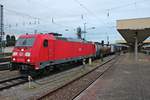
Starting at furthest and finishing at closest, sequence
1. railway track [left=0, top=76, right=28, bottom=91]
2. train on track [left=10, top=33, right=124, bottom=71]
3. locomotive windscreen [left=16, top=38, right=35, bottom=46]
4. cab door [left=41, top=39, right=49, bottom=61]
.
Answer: cab door [left=41, top=39, right=49, bottom=61] < locomotive windscreen [left=16, top=38, right=35, bottom=46] < train on track [left=10, top=33, right=124, bottom=71] < railway track [left=0, top=76, right=28, bottom=91]

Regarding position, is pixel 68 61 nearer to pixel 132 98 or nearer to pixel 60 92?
pixel 60 92

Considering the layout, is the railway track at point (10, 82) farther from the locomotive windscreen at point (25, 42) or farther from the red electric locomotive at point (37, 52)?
the locomotive windscreen at point (25, 42)

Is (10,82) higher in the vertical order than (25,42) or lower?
lower

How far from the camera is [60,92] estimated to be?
1084cm

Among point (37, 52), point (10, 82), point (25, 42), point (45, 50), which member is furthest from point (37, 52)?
point (10, 82)

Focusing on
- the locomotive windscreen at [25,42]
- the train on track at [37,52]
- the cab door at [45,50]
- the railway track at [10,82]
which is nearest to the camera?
the railway track at [10,82]

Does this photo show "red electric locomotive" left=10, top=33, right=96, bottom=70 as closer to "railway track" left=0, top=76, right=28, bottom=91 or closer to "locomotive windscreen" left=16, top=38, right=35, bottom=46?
"locomotive windscreen" left=16, top=38, right=35, bottom=46

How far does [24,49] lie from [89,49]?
662 inches

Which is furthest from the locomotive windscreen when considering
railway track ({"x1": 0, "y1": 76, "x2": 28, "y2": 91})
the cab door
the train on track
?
railway track ({"x1": 0, "y1": 76, "x2": 28, "y2": 91})

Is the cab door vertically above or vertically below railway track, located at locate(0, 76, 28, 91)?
above

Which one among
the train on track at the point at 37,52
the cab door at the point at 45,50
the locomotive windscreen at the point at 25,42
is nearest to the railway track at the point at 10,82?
the train on track at the point at 37,52

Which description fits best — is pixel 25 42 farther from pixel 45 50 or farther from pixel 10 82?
pixel 10 82

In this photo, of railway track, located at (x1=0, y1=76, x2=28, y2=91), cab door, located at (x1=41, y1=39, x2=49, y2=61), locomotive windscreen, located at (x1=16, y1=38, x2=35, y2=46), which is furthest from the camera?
cab door, located at (x1=41, y1=39, x2=49, y2=61)

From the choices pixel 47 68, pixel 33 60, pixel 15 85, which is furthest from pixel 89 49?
pixel 15 85
